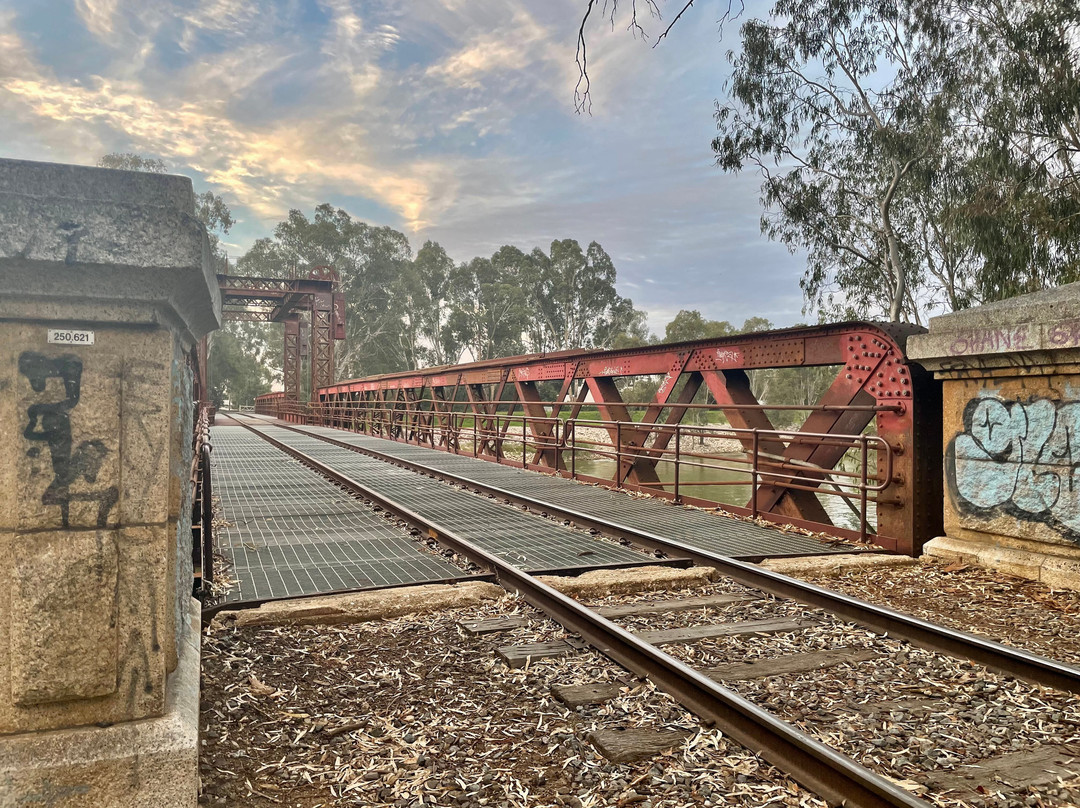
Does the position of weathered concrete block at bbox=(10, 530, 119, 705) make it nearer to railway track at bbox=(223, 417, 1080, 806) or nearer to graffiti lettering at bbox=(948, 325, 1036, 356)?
railway track at bbox=(223, 417, 1080, 806)

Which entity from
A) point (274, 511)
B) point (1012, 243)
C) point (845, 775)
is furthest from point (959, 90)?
point (845, 775)

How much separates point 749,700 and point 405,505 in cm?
566

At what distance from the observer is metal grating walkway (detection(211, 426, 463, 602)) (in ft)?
16.0

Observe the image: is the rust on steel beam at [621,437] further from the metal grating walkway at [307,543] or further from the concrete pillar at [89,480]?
the concrete pillar at [89,480]

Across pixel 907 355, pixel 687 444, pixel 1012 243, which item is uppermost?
pixel 1012 243

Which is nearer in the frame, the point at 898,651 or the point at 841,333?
the point at 898,651

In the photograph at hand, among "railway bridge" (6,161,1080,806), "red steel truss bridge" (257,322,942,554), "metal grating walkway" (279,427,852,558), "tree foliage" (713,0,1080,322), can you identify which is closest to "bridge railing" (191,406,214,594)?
"railway bridge" (6,161,1080,806)

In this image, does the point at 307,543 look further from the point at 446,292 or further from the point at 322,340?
the point at 446,292

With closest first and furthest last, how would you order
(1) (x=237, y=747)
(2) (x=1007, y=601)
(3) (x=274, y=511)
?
(1) (x=237, y=747) < (2) (x=1007, y=601) < (3) (x=274, y=511)

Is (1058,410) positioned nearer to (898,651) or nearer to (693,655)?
(898,651)

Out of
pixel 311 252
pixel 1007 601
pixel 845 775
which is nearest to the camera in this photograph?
pixel 845 775

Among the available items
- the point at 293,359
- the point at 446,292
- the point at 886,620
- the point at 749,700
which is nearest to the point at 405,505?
the point at 886,620

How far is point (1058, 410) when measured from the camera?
15.9 ft

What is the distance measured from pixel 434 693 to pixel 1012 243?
19.4 meters
